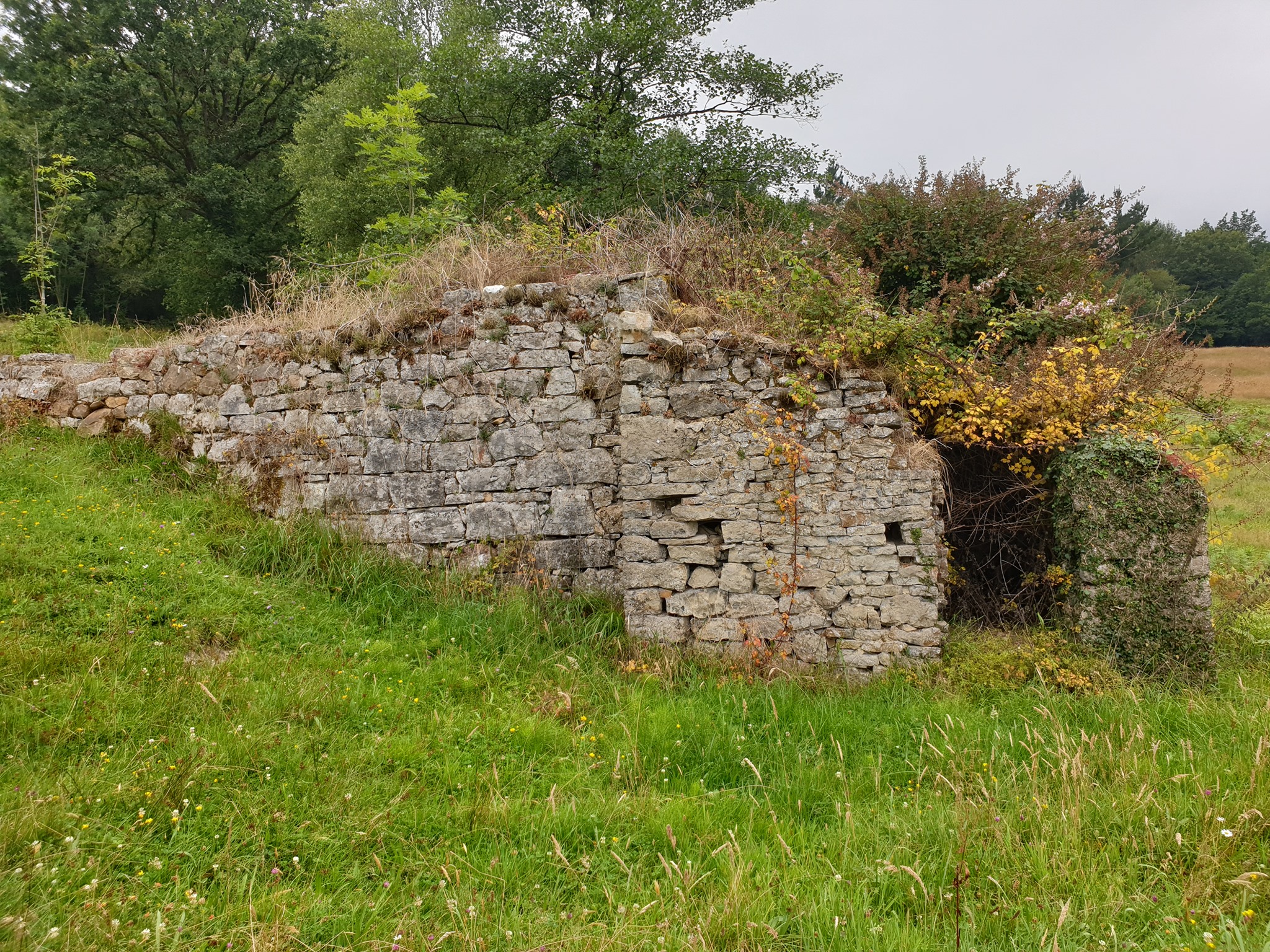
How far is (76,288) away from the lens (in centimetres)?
2472

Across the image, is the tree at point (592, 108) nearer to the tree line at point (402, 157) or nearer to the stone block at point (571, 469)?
the tree line at point (402, 157)

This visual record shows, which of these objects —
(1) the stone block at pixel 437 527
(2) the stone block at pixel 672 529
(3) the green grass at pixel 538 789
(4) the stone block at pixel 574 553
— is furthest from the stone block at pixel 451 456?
(2) the stone block at pixel 672 529

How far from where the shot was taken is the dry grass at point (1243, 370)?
52.2 ft

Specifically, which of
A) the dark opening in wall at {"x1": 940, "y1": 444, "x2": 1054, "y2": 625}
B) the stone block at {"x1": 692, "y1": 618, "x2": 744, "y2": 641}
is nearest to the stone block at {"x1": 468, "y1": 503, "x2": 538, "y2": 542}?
the stone block at {"x1": 692, "y1": 618, "x2": 744, "y2": 641}

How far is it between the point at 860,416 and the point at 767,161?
11902 millimetres

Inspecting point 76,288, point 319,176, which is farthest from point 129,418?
point 76,288

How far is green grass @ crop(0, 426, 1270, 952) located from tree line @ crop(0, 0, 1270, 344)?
12.7 ft

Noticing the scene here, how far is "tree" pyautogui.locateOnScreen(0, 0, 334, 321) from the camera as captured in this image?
21.2m

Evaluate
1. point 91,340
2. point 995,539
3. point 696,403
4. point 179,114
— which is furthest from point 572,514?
point 179,114

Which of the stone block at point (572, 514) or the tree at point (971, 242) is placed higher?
the tree at point (971, 242)

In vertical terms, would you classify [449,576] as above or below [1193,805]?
above

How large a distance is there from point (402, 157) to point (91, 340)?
24.0 feet

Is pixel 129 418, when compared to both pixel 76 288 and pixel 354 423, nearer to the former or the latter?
pixel 354 423

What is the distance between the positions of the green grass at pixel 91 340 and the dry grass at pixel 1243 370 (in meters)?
18.0
